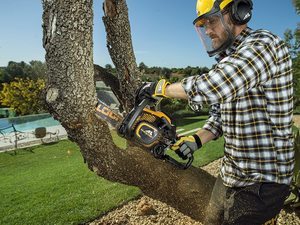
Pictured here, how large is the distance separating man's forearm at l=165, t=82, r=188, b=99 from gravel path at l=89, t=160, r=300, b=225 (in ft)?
8.37

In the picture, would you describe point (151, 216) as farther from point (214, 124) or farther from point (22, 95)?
point (22, 95)

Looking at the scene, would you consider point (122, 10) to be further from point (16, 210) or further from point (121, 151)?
point (16, 210)

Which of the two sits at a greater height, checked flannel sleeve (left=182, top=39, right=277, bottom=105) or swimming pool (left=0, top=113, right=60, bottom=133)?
checked flannel sleeve (left=182, top=39, right=277, bottom=105)

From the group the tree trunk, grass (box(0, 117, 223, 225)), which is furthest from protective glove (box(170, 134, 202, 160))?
grass (box(0, 117, 223, 225))

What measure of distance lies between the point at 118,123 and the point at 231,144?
84 cm

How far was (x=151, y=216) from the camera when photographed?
4.38m

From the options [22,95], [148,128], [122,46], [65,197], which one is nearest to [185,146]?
[148,128]

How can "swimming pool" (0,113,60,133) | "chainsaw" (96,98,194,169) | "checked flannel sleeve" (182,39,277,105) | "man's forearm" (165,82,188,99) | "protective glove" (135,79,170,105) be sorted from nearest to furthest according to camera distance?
"checked flannel sleeve" (182,39,277,105) < "man's forearm" (165,82,188,99) < "protective glove" (135,79,170,105) < "chainsaw" (96,98,194,169) < "swimming pool" (0,113,60,133)

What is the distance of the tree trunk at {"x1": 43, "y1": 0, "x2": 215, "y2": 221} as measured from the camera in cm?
253

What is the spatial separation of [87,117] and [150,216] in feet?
7.42

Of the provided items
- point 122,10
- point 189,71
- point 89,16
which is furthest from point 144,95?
point 189,71

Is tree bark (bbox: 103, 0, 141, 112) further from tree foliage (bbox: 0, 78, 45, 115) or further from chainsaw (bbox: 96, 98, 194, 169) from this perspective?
tree foliage (bbox: 0, 78, 45, 115)

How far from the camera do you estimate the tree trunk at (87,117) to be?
253 centimetres

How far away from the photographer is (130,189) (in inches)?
220
